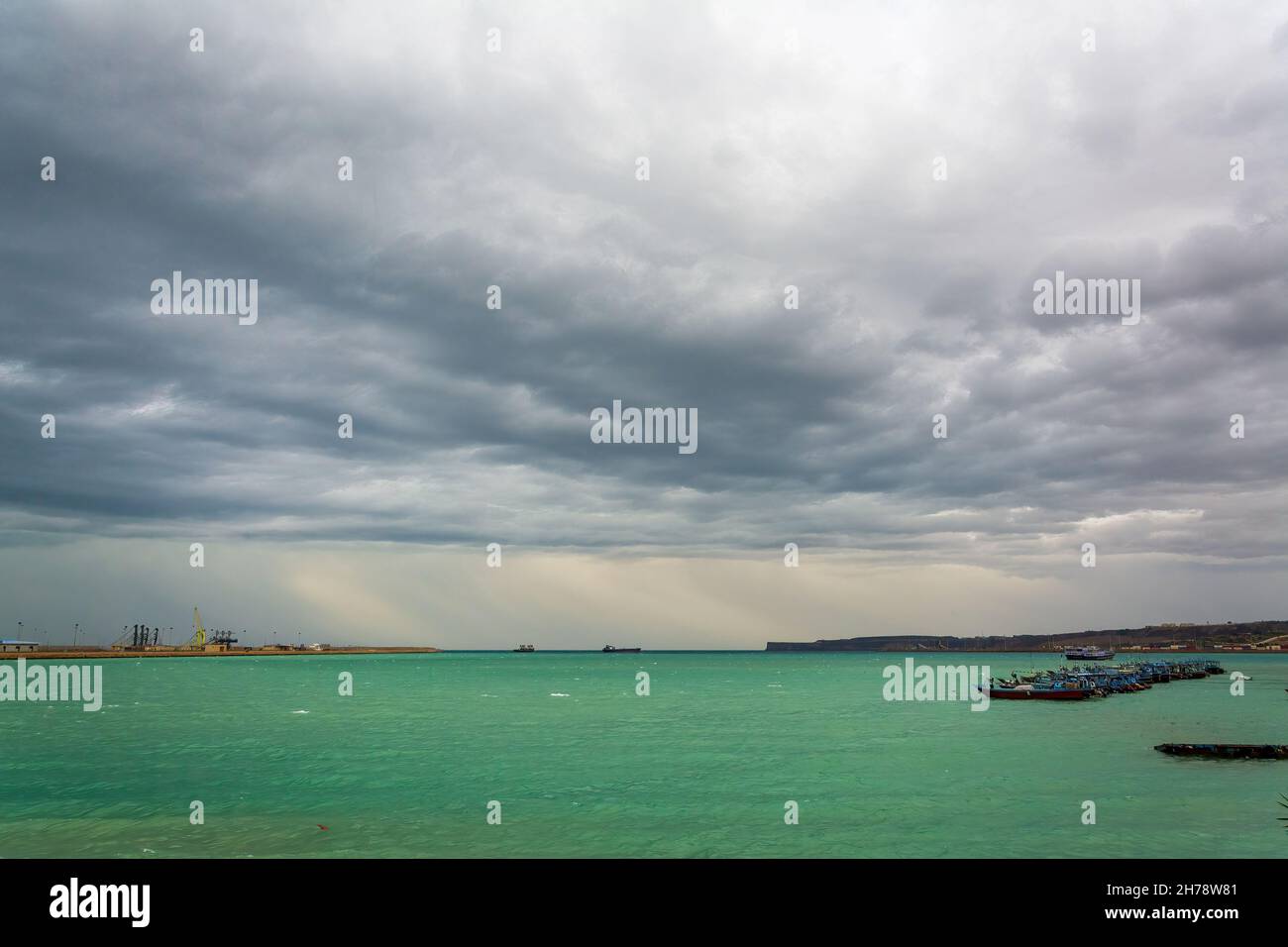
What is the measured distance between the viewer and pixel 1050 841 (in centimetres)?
3366

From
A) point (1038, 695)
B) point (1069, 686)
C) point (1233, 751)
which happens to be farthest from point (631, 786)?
point (1069, 686)

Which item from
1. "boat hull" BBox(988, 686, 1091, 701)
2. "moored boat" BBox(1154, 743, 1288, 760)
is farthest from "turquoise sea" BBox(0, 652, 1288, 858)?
"boat hull" BBox(988, 686, 1091, 701)

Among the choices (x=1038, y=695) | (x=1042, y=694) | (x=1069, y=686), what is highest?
(x=1069, y=686)

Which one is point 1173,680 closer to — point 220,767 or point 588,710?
point 588,710

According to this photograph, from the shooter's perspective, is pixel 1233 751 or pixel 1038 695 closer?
pixel 1233 751

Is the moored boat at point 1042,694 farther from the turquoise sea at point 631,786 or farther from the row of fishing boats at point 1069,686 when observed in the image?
the turquoise sea at point 631,786

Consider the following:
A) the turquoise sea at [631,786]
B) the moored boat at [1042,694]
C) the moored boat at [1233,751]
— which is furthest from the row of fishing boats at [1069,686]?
the moored boat at [1233,751]

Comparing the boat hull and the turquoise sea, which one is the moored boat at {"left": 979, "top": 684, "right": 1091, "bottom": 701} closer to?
the boat hull

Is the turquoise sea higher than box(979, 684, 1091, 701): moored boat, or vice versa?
the turquoise sea

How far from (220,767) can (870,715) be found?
68.3 metres

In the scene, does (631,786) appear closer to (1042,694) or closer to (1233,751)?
(1233,751)

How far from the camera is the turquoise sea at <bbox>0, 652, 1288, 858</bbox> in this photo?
3294cm

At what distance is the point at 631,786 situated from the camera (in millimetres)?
45219
